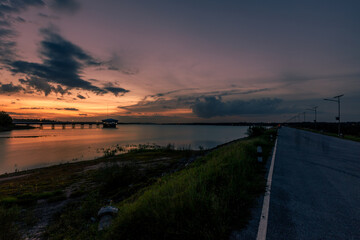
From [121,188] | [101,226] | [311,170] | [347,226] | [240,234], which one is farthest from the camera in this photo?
[121,188]

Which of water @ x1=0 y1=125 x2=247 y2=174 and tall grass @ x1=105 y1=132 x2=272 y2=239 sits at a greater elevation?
tall grass @ x1=105 y1=132 x2=272 y2=239

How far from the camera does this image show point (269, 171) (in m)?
8.01

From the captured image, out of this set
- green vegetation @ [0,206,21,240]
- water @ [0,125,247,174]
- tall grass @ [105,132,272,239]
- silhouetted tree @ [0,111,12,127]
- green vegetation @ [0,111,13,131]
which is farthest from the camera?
silhouetted tree @ [0,111,12,127]

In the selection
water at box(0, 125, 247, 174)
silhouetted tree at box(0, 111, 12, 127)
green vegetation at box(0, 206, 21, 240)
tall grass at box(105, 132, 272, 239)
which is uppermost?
silhouetted tree at box(0, 111, 12, 127)

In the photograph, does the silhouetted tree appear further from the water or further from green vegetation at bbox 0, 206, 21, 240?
green vegetation at bbox 0, 206, 21, 240

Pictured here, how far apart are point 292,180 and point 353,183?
2130 millimetres

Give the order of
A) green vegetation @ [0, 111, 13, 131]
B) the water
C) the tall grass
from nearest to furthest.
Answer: the tall grass < the water < green vegetation @ [0, 111, 13, 131]

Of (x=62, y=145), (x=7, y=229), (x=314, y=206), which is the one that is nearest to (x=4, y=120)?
(x=62, y=145)

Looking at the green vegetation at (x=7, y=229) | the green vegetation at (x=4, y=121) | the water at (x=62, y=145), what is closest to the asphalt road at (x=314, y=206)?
the green vegetation at (x=7, y=229)

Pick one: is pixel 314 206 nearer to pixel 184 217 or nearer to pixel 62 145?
pixel 184 217

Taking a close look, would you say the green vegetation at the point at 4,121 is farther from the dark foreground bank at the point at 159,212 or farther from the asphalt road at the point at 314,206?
the asphalt road at the point at 314,206

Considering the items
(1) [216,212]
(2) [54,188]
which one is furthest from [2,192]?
(1) [216,212]

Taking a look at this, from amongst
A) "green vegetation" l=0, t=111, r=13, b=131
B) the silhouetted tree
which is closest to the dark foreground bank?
"green vegetation" l=0, t=111, r=13, b=131

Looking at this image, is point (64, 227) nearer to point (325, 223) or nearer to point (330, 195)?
point (325, 223)
